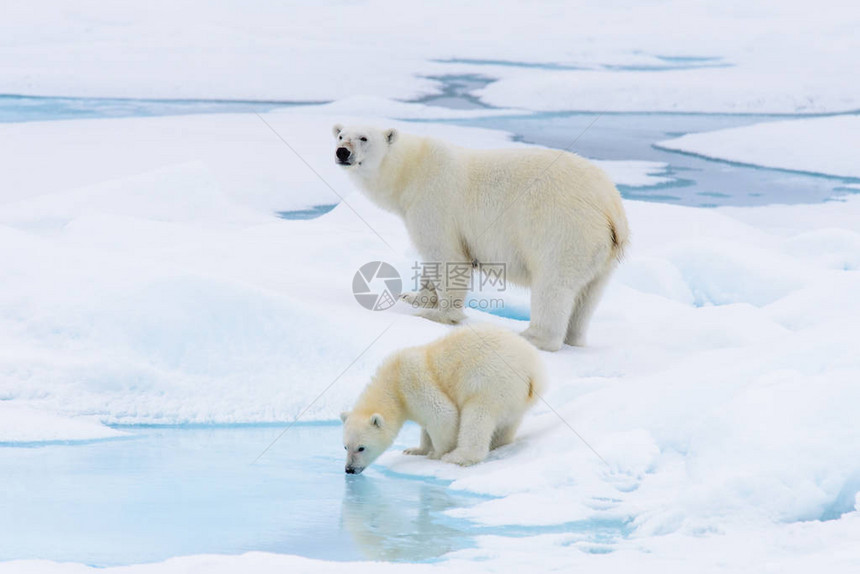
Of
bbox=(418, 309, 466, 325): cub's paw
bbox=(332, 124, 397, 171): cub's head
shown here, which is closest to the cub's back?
bbox=(418, 309, 466, 325): cub's paw

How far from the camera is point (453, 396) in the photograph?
3893mm

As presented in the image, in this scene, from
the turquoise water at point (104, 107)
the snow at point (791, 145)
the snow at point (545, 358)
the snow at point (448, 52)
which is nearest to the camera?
the snow at point (545, 358)

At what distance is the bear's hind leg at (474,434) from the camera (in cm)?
380

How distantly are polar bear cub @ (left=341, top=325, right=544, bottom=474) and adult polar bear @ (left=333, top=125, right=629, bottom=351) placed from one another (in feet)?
4.61

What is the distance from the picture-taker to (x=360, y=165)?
18.2 feet

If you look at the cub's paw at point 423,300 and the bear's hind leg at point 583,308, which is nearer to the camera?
the bear's hind leg at point 583,308

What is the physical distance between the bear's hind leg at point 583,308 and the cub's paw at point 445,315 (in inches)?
23.7

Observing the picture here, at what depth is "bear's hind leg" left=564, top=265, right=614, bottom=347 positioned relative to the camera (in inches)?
214

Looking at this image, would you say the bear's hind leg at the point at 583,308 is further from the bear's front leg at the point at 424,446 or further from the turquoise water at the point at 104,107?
the turquoise water at the point at 104,107

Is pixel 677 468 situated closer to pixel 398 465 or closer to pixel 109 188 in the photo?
pixel 398 465

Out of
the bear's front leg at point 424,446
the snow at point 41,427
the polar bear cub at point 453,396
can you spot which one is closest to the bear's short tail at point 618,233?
the polar bear cub at point 453,396

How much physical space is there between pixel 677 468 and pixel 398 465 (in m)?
1.11

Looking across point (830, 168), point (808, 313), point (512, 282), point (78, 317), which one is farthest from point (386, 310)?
point (830, 168)

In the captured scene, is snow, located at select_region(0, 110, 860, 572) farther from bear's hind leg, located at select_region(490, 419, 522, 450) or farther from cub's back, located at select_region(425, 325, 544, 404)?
cub's back, located at select_region(425, 325, 544, 404)
